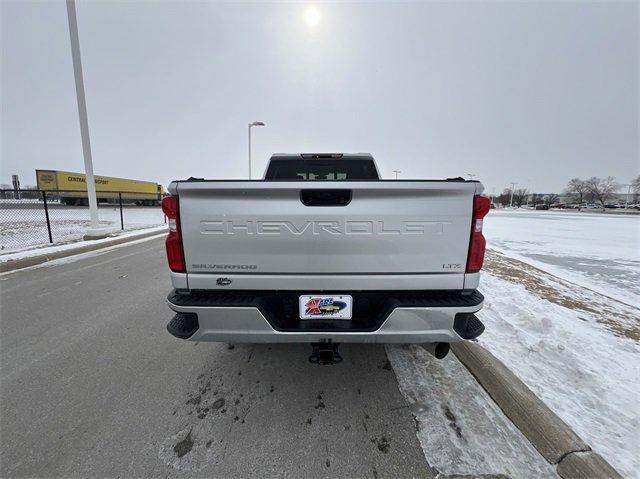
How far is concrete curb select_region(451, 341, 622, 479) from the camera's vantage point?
170cm

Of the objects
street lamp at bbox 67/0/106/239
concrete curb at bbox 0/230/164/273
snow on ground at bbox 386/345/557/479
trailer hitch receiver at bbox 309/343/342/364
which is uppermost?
street lamp at bbox 67/0/106/239

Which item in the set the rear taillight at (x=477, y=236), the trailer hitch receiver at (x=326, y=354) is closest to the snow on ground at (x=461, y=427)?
the trailer hitch receiver at (x=326, y=354)

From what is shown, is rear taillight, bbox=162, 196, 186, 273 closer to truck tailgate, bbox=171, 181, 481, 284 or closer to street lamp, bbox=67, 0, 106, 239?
truck tailgate, bbox=171, 181, 481, 284

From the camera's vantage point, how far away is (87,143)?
391 inches

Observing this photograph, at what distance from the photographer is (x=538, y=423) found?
77.8 inches

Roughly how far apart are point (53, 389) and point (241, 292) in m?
1.99

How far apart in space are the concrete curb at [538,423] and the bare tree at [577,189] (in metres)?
112

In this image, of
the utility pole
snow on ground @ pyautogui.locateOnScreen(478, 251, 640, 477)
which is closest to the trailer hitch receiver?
snow on ground @ pyautogui.locateOnScreen(478, 251, 640, 477)

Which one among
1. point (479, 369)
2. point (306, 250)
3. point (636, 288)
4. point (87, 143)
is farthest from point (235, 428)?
point (87, 143)

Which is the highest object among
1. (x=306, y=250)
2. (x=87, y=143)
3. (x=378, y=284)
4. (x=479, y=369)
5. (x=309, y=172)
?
(x=87, y=143)

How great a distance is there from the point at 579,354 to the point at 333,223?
2.83 m

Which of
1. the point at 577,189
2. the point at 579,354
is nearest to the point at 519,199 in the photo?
the point at 577,189

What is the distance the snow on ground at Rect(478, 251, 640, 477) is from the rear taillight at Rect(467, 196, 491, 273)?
1224mm

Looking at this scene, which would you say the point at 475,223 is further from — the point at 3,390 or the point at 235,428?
the point at 3,390
